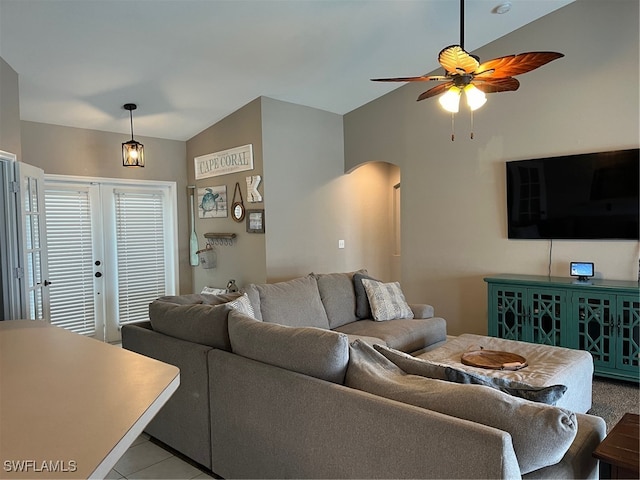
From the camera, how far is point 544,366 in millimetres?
2783

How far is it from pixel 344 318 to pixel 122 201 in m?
3.38

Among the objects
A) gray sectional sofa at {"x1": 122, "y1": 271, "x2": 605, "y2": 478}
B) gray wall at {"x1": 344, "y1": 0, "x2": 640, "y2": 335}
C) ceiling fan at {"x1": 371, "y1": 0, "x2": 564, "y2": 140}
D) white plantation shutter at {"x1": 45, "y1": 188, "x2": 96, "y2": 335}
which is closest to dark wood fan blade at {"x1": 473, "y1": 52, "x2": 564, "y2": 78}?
ceiling fan at {"x1": 371, "y1": 0, "x2": 564, "y2": 140}

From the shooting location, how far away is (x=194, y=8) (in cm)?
329

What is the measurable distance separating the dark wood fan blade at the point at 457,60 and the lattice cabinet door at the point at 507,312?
7.64ft

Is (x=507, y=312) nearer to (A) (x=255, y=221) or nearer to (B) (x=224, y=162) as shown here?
(A) (x=255, y=221)

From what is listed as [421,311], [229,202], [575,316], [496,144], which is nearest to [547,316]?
[575,316]

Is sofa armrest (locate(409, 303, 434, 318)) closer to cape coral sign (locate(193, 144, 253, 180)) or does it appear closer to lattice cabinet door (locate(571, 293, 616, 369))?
lattice cabinet door (locate(571, 293, 616, 369))

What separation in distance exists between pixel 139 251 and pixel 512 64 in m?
4.88

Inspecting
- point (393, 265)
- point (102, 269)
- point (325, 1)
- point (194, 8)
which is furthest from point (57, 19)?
point (393, 265)

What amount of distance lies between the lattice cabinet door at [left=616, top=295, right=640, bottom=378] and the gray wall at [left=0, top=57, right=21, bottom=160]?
5.40 m

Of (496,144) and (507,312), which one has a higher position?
(496,144)

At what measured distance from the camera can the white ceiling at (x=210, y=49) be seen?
329cm

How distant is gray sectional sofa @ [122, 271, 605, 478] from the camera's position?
139 cm

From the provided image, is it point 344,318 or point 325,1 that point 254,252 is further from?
point 325,1
